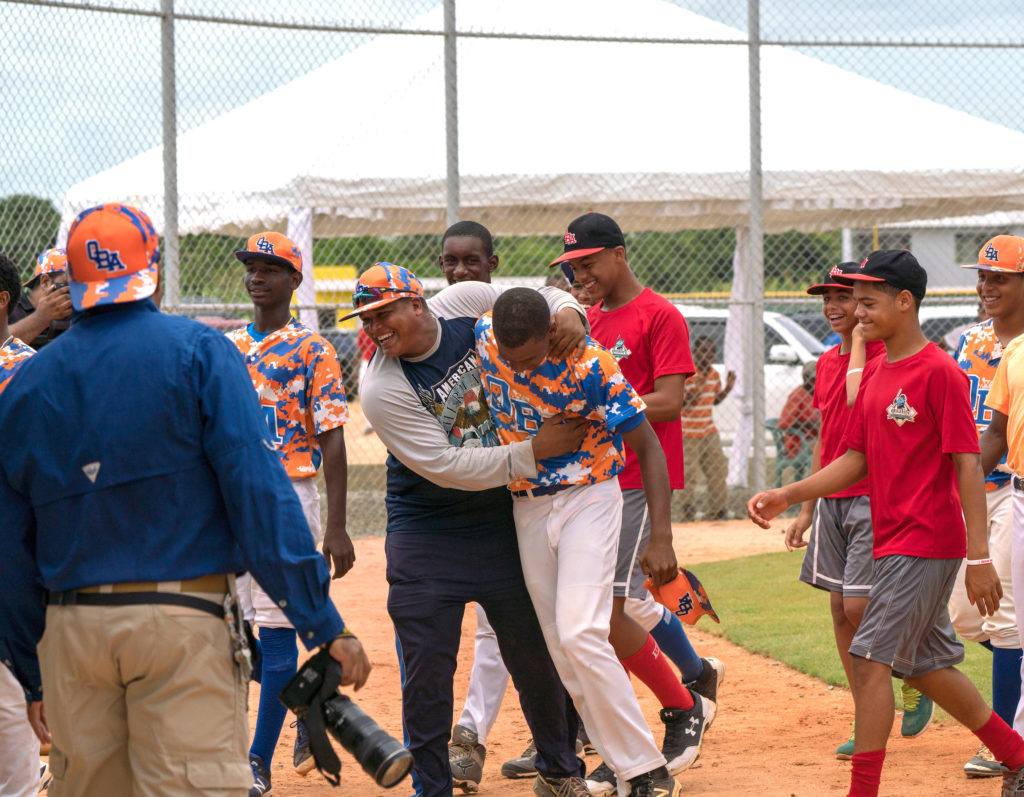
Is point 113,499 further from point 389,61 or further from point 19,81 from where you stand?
point 389,61

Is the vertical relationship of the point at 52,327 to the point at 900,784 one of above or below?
above

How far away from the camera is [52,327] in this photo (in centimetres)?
656

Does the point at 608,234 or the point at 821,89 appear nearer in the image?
the point at 608,234

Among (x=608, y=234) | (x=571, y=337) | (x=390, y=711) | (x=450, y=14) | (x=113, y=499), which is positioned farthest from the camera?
(x=450, y=14)

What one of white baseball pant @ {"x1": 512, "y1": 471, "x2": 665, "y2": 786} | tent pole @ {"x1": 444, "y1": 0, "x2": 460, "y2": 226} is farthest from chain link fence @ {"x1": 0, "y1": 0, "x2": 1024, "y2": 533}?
white baseball pant @ {"x1": 512, "y1": 471, "x2": 665, "y2": 786}

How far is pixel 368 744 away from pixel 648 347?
286 centimetres

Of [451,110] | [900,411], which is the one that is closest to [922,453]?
[900,411]

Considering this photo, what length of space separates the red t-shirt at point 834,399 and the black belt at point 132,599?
3.15 m

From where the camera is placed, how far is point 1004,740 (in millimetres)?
4688

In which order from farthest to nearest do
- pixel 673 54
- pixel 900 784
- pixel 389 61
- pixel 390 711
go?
pixel 673 54, pixel 389 61, pixel 390 711, pixel 900 784

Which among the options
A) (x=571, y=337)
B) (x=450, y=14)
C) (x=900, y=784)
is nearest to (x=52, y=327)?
(x=571, y=337)

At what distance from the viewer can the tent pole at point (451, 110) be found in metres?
11.2

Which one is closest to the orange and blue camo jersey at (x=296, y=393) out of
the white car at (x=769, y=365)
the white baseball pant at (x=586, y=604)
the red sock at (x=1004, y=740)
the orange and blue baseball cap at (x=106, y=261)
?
the white baseball pant at (x=586, y=604)

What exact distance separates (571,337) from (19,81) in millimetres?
7103
